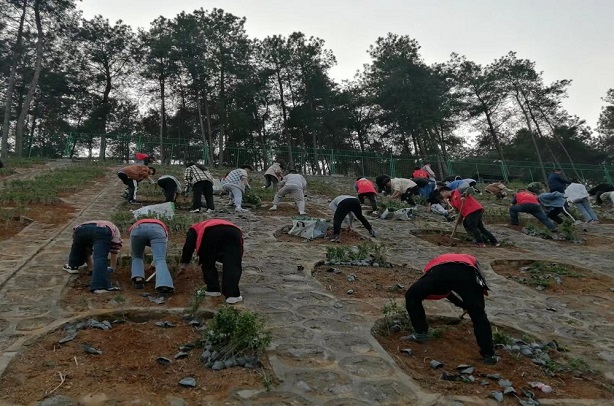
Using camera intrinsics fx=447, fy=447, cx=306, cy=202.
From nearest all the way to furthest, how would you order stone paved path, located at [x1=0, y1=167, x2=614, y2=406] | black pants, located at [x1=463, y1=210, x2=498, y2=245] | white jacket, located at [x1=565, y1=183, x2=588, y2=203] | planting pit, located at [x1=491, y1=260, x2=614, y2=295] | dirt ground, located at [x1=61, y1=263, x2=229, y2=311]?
stone paved path, located at [x1=0, y1=167, x2=614, y2=406], dirt ground, located at [x1=61, y1=263, x2=229, y2=311], planting pit, located at [x1=491, y1=260, x2=614, y2=295], black pants, located at [x1=463, y1=210, x2=498, y2=245], white jacket, located at [x1=565, y1=183, x2=588, y2=203]

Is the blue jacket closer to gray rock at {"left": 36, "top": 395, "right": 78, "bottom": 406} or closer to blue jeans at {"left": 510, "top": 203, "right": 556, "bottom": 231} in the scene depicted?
blue jeans at {"left": 510, "top": 203, "right": 556, "bottom": 231}

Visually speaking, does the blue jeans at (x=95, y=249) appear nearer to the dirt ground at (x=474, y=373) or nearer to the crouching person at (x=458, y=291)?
the dirt ground at (x=474, y=373)

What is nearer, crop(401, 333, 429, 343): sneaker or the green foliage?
the green foliage

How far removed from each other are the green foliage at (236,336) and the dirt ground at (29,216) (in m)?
5.79

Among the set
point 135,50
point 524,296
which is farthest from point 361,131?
point 524,296

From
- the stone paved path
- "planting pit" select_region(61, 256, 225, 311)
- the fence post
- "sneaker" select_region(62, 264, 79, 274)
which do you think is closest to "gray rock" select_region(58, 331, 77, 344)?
the stone paved path

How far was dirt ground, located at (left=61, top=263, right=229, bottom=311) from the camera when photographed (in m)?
4.80

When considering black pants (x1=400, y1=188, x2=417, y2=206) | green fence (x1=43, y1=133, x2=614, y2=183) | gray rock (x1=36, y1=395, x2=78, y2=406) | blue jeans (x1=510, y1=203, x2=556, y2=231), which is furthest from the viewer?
green fence (x1=43, y1=133, x2=614, y2=183)

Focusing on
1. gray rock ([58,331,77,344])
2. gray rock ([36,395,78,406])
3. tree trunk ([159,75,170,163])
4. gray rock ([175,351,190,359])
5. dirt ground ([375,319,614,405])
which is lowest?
dirt ground ([375,319,614,405])

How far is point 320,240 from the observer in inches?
369

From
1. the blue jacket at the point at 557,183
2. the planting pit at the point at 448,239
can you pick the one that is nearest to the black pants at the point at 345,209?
the planting pit at the point at 448,239

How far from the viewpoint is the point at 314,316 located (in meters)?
4.88

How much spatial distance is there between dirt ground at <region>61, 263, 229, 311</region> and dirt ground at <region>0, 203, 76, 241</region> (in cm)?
321

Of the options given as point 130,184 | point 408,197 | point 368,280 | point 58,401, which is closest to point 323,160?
point 408,197
